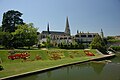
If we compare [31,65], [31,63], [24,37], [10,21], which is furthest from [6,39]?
[31,65]

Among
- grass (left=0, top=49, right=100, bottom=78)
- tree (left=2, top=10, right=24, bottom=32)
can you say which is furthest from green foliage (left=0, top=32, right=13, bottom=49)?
grass (left=0, top=49, right=100, bottom=78)

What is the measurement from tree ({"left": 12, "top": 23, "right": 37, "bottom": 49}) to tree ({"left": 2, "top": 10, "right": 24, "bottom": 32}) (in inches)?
195

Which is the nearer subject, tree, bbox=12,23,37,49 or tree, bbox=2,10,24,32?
tree, bbox=12,23,37,49

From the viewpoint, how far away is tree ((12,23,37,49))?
106 feet

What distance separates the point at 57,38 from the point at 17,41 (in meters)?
31.0

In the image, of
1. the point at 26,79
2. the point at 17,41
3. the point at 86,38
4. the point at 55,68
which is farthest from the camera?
the point at 86,38

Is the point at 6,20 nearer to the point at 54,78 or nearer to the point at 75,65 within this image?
the point at 75,65

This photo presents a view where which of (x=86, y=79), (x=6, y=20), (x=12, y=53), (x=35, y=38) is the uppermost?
(x=6, y=20)

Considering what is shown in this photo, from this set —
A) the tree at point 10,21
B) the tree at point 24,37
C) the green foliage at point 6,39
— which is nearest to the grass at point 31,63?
the tree at point 24,37

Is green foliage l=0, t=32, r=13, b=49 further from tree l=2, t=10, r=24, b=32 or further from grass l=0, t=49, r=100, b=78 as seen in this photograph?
grass l=0, t=49, r=100, b=78

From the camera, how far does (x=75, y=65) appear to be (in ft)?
64.3

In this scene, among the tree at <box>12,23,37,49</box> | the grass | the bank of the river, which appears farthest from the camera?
the tree at <box>12,23,37,49</box>

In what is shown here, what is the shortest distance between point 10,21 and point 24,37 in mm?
7539

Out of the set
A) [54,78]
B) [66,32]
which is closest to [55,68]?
[54,78]
